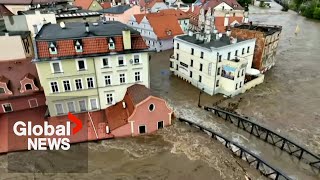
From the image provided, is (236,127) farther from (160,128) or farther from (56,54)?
(56,54)

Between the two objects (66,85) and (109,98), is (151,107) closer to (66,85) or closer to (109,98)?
(109,98)

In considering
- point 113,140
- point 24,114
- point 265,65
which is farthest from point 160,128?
point 265,65

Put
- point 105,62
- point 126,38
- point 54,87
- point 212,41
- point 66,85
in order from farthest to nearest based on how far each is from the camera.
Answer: point 212,41 → point 105,62 → point 66,85 → point 126,38 → point 54,87

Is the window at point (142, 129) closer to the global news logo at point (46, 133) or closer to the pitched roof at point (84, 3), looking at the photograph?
the global news logo at point (46, 133)

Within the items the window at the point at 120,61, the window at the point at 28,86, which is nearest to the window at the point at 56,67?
the window at the point at 28,86

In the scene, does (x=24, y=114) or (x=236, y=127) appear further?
(x=236, y=127)

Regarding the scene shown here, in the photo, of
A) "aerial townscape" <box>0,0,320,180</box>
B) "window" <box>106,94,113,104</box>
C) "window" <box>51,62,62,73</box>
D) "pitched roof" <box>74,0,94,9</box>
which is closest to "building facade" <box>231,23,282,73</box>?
"aerial townscape" <box>0,0,320,180</box>

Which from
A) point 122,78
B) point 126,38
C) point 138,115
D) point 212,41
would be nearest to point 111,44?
point 126,38
